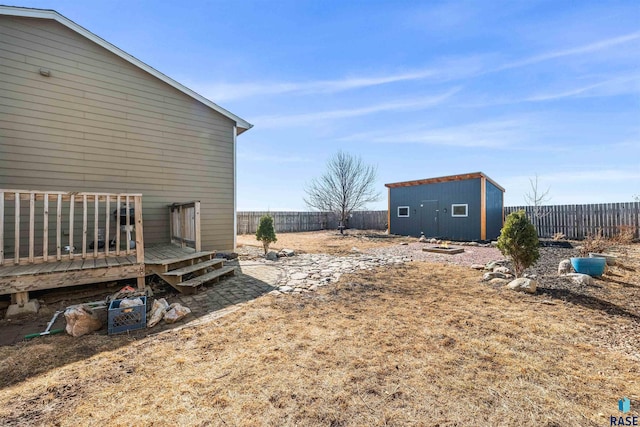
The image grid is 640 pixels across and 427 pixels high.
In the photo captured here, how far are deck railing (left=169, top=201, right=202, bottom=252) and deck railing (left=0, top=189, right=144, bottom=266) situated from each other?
0.86m

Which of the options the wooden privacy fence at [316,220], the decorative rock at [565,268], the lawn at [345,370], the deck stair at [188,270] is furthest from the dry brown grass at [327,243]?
the lawn at [345,370]

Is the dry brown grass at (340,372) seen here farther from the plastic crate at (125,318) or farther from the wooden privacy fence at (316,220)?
the wooden privacy fence at (316,220)

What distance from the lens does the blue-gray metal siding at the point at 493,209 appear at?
45.7 ft

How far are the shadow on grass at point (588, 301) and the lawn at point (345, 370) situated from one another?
4 cm

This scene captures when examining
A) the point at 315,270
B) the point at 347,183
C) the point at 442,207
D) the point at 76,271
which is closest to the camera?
the point at 76,271

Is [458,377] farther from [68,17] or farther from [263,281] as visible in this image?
[68,17]

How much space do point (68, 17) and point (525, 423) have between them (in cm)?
919

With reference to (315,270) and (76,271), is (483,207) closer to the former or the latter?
(315,270)

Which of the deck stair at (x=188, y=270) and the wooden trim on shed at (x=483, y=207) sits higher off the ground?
the wooden trim on shed at (x=483, y=207)

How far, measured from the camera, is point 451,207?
14547 millimetres

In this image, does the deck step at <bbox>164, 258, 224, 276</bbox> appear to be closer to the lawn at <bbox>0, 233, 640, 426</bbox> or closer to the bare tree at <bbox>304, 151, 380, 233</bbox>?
the lawn at <bbox>0, 233, 640, 426</bbox>

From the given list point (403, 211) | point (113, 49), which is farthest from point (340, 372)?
point (403, 211)

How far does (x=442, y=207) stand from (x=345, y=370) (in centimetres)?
1430

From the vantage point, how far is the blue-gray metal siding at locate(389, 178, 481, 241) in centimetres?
1377
